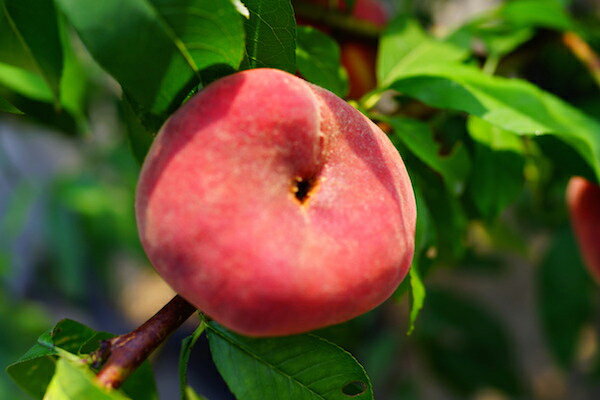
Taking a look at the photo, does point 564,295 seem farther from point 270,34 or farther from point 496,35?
point 270,34

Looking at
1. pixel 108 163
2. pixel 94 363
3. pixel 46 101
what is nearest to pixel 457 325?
pixel 108 163

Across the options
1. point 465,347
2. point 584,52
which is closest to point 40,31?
point 584,52

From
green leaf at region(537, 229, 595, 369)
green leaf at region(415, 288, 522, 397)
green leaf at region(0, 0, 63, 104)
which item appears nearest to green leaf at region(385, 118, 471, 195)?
green leaf at region(0, 0, 63, 104)

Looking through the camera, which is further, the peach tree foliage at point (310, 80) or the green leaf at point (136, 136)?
the green leaf at point (136, 136)

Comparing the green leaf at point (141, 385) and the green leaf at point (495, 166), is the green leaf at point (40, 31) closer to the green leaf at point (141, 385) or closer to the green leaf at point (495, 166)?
the green leaf at point (141, 385)

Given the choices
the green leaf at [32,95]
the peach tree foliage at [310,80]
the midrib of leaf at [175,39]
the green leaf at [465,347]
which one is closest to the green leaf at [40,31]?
the peach tree foliage at [310,80]
